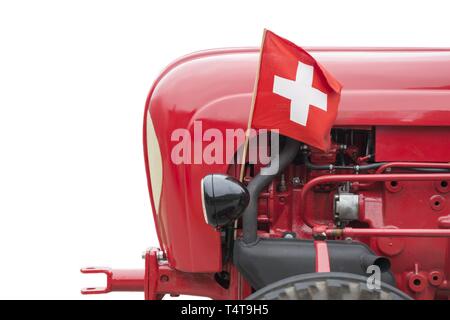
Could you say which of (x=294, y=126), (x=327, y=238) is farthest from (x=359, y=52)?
(x=327, y=238)

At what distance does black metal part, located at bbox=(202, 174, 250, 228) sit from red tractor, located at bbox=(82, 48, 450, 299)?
22cm

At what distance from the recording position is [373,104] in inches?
140

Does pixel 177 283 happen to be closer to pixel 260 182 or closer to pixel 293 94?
pixel 260 182

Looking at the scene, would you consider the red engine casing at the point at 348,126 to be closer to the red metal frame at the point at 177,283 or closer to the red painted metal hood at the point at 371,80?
the red painted metal hood at the point at 371,80

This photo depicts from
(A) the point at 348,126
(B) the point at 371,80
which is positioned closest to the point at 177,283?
(A) the point at 348,126

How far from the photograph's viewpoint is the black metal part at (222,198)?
3.26 metres

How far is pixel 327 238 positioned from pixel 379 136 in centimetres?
53

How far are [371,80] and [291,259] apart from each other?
0.90m

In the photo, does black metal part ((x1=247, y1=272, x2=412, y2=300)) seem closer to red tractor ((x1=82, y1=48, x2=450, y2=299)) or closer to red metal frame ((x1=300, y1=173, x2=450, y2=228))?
red tractor ((x1=82, y1=48, x2=450, y2=299))

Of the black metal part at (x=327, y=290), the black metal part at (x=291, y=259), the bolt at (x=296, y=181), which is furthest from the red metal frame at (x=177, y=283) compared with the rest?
the black metal part at (x=327, y=290)

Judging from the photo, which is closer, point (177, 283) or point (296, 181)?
point (296, 181)

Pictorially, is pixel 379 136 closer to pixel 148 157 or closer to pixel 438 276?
pixel 438 276

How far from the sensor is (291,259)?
3.45m
